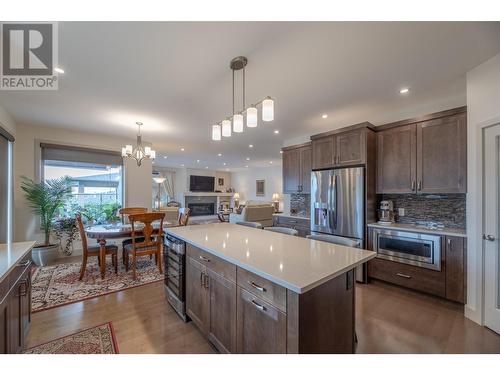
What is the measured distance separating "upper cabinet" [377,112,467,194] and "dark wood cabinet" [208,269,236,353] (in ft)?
9.28

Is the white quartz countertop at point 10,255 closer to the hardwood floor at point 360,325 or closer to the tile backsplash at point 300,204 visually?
the hardwood floor at point 360,325

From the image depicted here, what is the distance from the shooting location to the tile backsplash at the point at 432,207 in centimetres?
275

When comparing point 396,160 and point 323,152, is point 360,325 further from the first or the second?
point 323,152

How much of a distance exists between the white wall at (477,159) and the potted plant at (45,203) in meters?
6.27

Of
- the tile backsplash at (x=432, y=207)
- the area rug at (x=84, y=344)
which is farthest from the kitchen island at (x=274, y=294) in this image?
the tile backsplash at (x=432, y=207)

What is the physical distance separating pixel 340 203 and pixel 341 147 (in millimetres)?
907

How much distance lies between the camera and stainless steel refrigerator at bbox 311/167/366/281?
308cm

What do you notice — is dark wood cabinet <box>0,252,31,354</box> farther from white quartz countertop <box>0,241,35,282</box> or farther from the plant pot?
the plant pot

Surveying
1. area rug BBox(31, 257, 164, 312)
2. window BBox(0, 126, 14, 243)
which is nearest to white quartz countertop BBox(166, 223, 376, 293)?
area rug BBox(31, 257, 164, 312)

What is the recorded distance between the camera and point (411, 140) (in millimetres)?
2895

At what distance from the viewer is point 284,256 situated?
1473 millimetres

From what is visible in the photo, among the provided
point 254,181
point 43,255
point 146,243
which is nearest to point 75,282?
point 146,243
